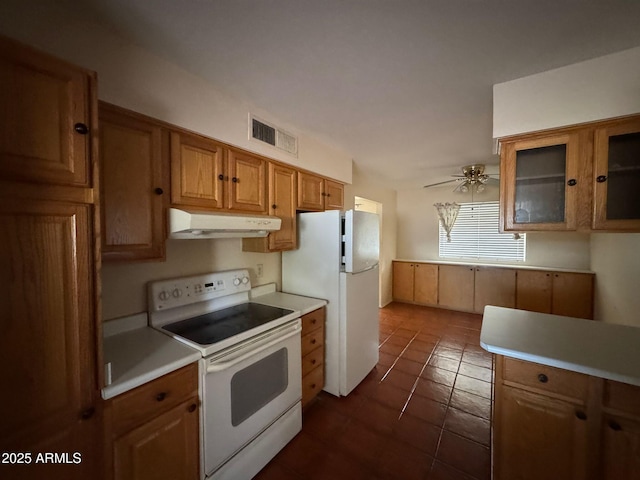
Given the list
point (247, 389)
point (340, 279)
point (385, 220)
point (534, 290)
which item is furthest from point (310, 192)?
point (534, 290)

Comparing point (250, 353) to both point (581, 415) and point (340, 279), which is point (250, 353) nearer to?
point (340, 279)

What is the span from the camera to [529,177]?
1.50 meters

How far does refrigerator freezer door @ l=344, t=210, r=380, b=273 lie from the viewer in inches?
81.4

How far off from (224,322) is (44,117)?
4.29 feet

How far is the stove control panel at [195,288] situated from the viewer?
1552 mm

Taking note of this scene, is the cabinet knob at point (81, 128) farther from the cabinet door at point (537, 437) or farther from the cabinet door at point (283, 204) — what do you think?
the cabinet door at point (537, 437)

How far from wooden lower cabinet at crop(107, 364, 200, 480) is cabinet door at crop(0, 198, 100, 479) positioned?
0.08m

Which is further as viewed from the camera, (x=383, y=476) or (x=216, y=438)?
(x=383, y=476)

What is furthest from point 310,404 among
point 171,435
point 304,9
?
point 304,9

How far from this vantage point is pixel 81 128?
85 centimetres

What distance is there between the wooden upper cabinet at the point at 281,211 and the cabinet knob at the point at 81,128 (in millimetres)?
1192

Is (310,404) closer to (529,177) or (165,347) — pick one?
(165,347)

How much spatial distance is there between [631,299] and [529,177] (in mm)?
1708

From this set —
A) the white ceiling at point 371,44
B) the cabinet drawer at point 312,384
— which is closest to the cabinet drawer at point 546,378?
the cabinet drawer at point 312,384
